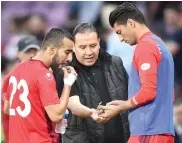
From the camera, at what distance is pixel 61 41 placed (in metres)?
7.93

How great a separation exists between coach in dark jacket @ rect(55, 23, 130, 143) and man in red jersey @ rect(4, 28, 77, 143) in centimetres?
60

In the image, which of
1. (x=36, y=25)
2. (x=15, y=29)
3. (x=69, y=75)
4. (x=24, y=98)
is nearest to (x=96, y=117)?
(x=69, y=75)

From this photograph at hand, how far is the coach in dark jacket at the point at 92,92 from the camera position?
8.48 meters

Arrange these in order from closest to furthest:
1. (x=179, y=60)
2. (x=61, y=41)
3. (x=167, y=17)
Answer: (x=61, y=41), (x=179, y=60), (x=167, y=17)

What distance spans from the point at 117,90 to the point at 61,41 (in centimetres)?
102

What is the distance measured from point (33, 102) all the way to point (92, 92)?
1068 millimetres

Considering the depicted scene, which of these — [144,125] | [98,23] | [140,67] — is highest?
[98,23]

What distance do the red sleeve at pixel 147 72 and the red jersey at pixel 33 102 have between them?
89 cm

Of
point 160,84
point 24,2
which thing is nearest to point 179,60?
point 24,2

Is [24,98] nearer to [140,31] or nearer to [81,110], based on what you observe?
[81,110]

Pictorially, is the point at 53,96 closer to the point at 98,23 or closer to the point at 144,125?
the point at 144,125

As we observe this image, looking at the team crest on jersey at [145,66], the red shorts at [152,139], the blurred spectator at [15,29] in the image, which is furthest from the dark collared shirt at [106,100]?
the blurred spectator at [15,29]

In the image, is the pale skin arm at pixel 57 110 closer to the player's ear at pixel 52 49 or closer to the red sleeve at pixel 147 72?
the player's ear at pixel 52 49

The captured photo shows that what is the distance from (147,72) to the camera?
740cm
